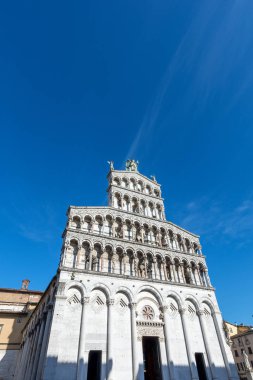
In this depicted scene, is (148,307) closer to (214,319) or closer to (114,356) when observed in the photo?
(114,356)

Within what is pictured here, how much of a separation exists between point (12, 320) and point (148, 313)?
23424 millimetres

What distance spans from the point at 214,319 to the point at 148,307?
7.61 m

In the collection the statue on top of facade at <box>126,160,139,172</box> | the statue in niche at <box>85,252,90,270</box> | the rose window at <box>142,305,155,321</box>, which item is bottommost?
the rose window at <box>142,305,155,321</box>

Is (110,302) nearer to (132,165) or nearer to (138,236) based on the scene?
(138,236)

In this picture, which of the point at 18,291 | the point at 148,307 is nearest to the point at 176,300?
the point at 148,307

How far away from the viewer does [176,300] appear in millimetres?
22547

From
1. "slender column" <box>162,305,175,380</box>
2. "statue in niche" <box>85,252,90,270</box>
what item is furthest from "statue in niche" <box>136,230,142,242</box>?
"slender column" <box>162,305,175,380</box>

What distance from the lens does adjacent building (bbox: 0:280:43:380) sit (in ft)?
99.6

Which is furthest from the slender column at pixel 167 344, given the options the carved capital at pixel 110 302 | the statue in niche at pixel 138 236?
the statue in niche at pixel 138 236

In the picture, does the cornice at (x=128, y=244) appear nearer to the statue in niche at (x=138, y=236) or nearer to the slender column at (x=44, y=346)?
the statue in niche at (x=138, y=236)

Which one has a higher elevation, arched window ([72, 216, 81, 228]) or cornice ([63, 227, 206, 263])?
arched window ([72, 216, 81, 228])

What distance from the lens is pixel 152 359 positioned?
2088 cm

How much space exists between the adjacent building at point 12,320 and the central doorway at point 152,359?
1967 centimetres

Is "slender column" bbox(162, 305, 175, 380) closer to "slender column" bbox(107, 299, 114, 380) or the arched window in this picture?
"slender column" bbox(107, 299, 114, 380)
